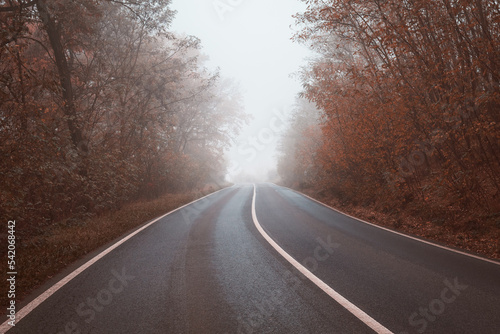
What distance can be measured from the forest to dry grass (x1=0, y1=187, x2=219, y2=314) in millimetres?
8535

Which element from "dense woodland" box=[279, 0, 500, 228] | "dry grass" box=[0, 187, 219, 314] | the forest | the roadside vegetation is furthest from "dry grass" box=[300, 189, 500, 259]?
the roadside vegetation

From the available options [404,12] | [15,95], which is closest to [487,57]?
[404,12]

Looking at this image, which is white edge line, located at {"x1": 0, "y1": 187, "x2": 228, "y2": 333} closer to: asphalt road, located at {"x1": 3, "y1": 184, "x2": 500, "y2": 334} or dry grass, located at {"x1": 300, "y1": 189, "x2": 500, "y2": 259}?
asphalt road, located at {"x1": 3, "y1": 184, "x2": 500, "y2": 334}

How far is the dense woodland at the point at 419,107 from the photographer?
249 inches

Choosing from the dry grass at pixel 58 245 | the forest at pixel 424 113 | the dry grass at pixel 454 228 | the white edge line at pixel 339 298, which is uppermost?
the forest at pixel 424 113

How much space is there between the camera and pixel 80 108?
10.4 m

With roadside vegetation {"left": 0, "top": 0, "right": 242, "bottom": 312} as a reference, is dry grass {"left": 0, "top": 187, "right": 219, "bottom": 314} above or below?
below

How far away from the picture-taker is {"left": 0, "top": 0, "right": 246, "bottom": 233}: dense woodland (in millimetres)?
6273

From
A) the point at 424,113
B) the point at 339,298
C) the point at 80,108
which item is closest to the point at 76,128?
the point at 80,108

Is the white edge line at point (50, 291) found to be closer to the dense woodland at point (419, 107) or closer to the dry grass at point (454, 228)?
the dry grass at point (454, 228)

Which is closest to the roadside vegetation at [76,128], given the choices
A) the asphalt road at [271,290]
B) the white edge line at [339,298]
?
the asphalt road at [271,290]

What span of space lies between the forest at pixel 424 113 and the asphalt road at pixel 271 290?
2.34 meters

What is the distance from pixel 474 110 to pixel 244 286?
6626 millimetres

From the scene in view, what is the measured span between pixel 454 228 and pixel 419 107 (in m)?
3.48
